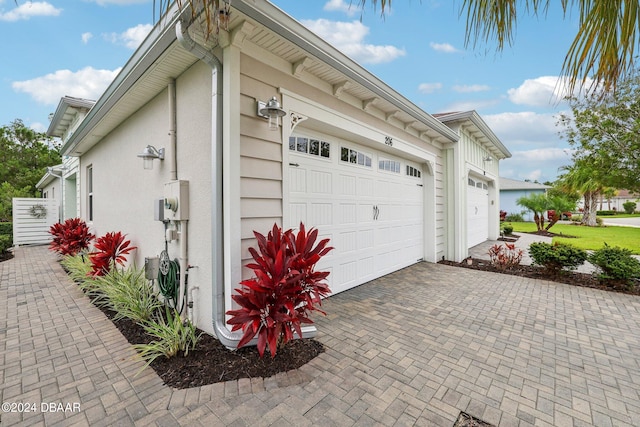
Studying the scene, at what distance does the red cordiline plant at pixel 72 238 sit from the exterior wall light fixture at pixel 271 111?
6.41 meters

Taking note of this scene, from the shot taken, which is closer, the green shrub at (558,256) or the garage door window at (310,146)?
the garage door window at (310,146)

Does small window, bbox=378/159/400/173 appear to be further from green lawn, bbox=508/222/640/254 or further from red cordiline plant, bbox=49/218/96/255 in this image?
green lawn, bbox=508/222/640/254

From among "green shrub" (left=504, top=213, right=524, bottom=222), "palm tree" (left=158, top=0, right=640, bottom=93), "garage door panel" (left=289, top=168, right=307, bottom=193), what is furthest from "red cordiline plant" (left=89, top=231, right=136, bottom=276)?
"green shrub" (left=504, top=213, right=524, bottom=222)

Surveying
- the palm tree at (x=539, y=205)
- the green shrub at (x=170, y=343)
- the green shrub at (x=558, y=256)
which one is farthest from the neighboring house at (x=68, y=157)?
the palm tree at (x=539, y=205)

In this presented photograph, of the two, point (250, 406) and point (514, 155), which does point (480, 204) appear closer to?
point (514, 155)

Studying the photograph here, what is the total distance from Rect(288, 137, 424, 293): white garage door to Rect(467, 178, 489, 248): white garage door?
3476mm

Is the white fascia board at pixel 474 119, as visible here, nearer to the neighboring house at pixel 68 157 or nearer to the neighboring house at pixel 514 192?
the neighboring house at pixel 68 157

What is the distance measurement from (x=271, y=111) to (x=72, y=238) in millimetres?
6674

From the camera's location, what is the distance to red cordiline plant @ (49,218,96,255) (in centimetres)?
653

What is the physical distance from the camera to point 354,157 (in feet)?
16.4

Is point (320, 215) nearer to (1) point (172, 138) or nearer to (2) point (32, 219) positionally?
(1) point (172, 138)

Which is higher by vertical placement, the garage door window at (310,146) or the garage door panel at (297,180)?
the garage door window at (310,146)

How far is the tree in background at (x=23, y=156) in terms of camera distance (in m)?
18.0

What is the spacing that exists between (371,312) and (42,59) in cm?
549
